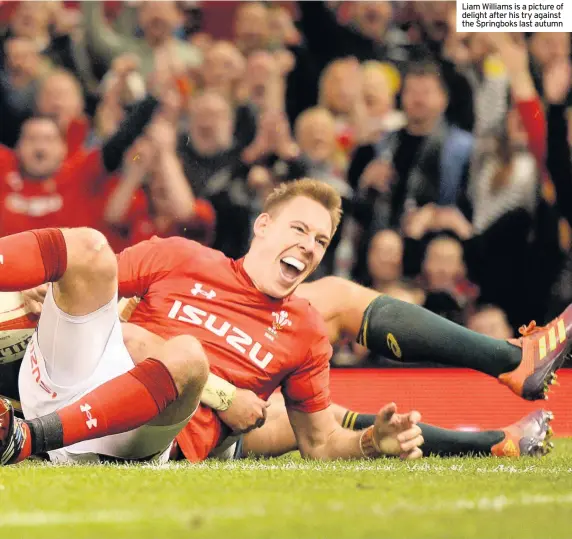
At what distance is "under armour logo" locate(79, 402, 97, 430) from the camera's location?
10.7 ft

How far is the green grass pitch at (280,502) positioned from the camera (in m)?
2.26

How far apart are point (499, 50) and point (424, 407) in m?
2.42

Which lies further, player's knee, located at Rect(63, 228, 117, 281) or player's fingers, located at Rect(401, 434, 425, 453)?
player's fingers, located at Rect(401, 434, 425, 453)

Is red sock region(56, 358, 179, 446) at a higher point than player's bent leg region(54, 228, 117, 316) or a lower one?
lower

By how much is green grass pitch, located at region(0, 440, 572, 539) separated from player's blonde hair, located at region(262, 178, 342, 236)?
1.03 meters

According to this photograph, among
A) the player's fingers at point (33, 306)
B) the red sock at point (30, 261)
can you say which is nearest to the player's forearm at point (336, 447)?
the player's fingers at point (33, 306)

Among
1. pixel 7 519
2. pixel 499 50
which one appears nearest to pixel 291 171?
pixel 499 50

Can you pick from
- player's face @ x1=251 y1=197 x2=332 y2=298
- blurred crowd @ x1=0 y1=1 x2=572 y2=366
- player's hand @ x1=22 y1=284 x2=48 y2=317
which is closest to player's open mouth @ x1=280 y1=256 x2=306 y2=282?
player's face @ x1=251 y1=197 x2=332 y2=298

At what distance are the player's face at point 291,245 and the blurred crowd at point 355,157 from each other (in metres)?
2.32

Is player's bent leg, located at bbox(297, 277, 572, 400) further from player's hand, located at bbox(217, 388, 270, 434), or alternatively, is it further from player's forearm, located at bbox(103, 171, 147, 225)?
player's forearm, located at bbox(103, 171, 147, 225)

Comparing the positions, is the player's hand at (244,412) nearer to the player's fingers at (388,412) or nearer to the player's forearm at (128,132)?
the player's fingers at (388,412)

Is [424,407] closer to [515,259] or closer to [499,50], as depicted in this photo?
[515,259]

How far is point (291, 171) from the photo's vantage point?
6.85 meters

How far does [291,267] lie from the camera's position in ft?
13.7
